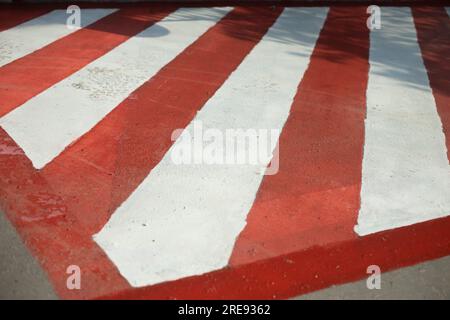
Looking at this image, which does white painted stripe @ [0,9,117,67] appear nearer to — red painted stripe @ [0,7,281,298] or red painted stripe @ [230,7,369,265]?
red painted stripe @ [0,7,281,298]

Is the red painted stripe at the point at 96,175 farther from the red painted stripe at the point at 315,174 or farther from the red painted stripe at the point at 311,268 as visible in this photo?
the red painted stripe at the point at 315,174

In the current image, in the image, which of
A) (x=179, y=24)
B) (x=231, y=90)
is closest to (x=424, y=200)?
(x=231, y=90)

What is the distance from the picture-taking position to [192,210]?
3.37 metres

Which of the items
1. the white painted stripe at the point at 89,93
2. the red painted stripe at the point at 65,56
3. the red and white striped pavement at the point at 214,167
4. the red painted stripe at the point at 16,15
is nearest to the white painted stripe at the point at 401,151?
the red and white striped pavement at the point at 214,167

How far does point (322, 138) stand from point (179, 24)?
4159 millimetres

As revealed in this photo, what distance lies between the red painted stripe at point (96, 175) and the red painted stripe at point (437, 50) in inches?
105

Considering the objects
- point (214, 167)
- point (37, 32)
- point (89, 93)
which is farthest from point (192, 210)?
point (37, 32)

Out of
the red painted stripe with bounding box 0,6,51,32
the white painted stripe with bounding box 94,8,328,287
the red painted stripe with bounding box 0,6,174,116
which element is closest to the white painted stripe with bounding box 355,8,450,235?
the white painted stripe with bounding box 94,8,328,287

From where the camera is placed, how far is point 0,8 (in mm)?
7652

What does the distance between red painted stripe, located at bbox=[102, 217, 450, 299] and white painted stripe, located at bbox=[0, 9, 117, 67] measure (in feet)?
14.2

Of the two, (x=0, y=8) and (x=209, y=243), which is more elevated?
(x=0, y=8)

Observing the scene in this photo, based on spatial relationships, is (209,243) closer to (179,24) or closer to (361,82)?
(361,82)

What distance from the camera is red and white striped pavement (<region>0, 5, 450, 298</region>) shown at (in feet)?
9.62

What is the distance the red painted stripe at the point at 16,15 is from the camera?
703 cm
